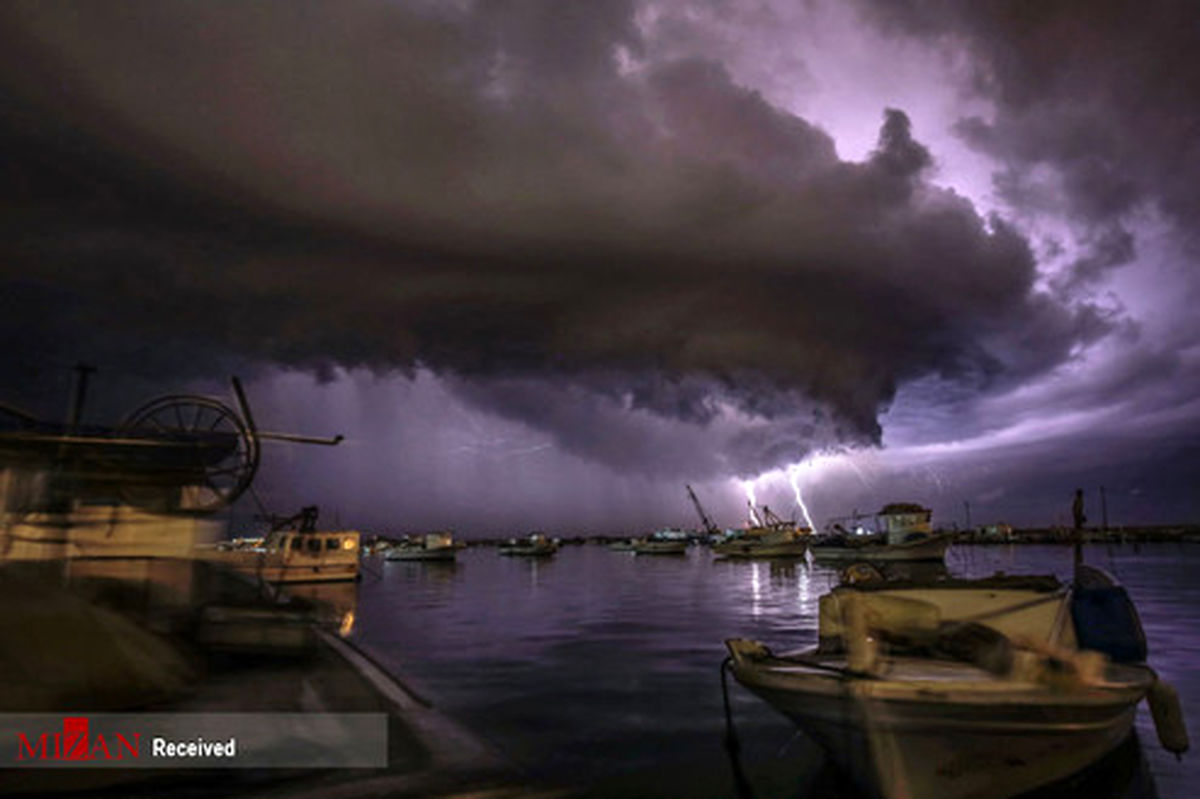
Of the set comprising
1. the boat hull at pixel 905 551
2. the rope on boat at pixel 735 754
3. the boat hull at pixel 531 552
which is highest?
the rope on boat at pixel 735 754

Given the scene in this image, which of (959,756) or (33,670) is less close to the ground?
(33,670)

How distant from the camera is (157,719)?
9.74 m

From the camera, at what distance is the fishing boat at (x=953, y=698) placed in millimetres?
A: 7719

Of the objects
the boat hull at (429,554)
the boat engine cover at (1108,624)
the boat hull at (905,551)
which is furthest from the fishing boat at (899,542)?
the boat engine cover at (1108,624)

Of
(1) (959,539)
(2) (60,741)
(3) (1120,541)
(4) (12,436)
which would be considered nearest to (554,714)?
(2) (60,741)

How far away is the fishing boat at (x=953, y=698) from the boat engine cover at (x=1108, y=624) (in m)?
1.15

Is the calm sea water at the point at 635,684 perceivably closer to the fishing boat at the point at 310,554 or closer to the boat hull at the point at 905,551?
the fishing boat at the point at 310,554

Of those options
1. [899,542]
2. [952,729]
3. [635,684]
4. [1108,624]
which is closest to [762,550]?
[899,542]

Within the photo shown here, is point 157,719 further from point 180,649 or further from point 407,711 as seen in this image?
point 180,649

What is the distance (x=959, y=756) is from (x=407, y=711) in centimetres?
881

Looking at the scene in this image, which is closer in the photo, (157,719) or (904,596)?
(157,719)

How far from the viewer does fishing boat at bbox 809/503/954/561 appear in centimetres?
8188

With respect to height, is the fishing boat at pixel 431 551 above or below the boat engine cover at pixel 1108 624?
below

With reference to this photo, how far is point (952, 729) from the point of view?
770 cm
